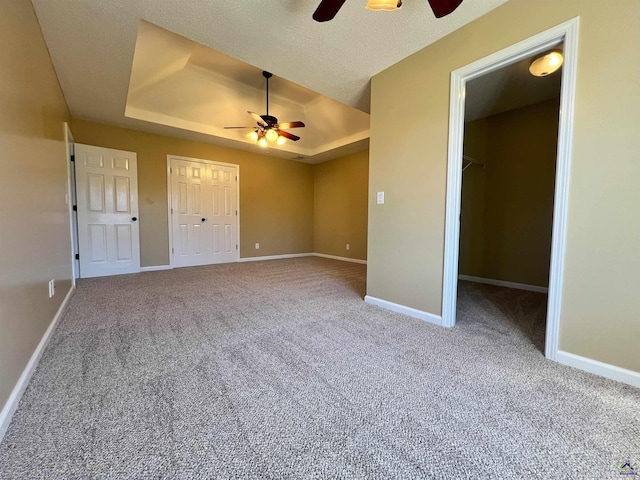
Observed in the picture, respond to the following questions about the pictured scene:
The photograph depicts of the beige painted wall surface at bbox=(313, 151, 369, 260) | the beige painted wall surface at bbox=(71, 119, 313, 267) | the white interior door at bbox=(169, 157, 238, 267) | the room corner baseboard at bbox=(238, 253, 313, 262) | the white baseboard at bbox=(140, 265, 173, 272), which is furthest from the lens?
the room corner baseboard at bbox=(238, 253, 313, 262)

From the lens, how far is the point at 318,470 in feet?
3.01

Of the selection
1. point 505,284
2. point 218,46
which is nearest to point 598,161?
point 505,284

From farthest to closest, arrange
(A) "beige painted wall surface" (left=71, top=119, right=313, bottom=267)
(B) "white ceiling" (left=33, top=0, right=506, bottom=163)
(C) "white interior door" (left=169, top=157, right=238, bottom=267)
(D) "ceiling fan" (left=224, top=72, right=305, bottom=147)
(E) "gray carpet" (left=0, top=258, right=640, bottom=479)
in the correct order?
(C) "white interior door" (left=169, top=157, right=238, bottom=267), (A) "beige painted wall surface" (left=71, top=119, right=313, bottom=267), (D) "ceiling fan" (left=224, top=72, right=305, bottom=147), (B) "white ceiling" (left=33, top=0, right=506, bottom=163), (E) "gray carpet" (left=0, top=258, right=640, bottom=479)

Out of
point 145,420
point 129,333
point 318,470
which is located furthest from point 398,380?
point 129,333

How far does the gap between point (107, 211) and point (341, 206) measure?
4.33 m

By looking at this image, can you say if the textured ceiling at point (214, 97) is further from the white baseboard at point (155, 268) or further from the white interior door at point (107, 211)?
the white baseboard at point (155, 268)

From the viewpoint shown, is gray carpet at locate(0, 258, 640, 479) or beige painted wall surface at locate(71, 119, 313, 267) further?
beige painted wall surface at locate(71, 119, 313, 267)

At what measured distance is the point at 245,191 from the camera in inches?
223

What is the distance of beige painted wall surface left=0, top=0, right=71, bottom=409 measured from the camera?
129 centimetres

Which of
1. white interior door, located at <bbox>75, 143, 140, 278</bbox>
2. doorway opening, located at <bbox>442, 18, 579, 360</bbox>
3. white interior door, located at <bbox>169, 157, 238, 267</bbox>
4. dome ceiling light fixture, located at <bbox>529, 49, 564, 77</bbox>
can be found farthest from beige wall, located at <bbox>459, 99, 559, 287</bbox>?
white interior door, located at <bbox>75, 143, 140, 278</bbox>

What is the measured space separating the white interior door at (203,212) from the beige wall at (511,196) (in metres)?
4.39

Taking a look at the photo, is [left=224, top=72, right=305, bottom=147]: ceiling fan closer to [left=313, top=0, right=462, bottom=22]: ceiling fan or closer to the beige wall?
[left=313, top=0, right=462, bottom=22]: ceiling fan

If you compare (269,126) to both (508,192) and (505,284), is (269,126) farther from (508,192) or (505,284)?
(505,284)

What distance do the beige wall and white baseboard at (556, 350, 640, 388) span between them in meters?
2.20
